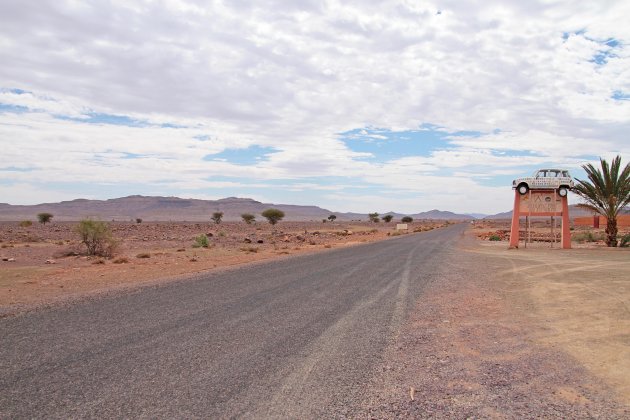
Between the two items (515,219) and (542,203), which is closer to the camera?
(542,203)

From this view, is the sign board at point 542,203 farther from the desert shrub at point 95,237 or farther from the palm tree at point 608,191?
the desert shrub at point 95,237

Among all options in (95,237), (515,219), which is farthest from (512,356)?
(95,237)

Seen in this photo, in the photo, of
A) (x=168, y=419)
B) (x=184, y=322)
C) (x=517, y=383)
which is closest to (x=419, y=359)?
(x=517, y=383)

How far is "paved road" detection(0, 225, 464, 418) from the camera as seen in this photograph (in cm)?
502

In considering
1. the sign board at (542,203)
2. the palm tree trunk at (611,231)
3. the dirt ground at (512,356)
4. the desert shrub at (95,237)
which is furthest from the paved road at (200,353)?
the palm tree trunk at (611,231)

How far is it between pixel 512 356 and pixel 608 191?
25761mm

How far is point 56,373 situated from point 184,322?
3.01 m

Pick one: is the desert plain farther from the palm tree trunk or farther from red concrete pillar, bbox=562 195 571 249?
the palm tree trunk

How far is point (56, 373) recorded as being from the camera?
19.6 ft

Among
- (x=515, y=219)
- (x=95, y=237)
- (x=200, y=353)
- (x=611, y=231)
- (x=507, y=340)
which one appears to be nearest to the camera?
(x=200, y=353)

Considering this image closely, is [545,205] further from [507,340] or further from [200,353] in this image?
[200,353]

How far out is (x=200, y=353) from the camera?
22.4ft

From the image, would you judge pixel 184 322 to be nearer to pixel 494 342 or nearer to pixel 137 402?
pixel 137 402

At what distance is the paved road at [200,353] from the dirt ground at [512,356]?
1.76 feet
